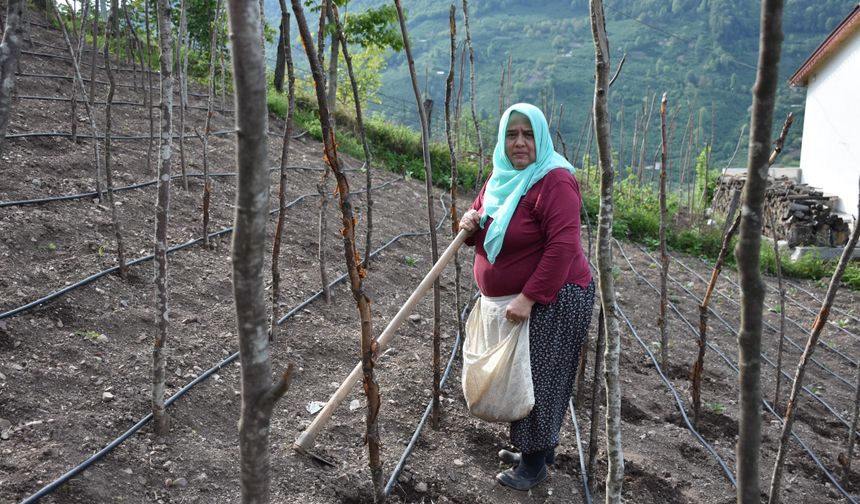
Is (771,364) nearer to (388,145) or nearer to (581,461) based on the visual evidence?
(581,461)

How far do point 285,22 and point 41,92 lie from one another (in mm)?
4537

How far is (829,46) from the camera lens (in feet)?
35.1

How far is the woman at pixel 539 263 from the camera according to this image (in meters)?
2.35

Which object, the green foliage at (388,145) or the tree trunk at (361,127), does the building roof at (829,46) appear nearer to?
the green foliage at (388,145)

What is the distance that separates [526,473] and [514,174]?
3.82 feet

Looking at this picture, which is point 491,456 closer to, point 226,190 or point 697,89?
point 226,190

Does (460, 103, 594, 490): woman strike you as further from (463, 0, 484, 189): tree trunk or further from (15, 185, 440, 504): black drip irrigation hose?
(15, 185, 440, 504): black drip irrigation hose

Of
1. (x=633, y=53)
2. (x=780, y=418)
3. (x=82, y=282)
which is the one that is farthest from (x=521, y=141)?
(x=633, y=53)

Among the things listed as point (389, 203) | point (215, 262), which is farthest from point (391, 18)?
point (215, 262)

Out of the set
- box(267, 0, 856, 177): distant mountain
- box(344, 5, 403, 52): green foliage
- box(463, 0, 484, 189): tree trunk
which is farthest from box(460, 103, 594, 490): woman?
box(267, 0, 856, 177): distant mountain

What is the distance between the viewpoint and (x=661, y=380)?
418cm

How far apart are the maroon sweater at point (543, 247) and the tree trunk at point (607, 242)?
61 centimetres

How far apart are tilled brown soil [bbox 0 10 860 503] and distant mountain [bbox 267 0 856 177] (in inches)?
1502

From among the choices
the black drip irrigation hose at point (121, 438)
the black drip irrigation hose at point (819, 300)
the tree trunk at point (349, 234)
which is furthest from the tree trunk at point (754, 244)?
the black drip irrigation hose at point (819, 300)
